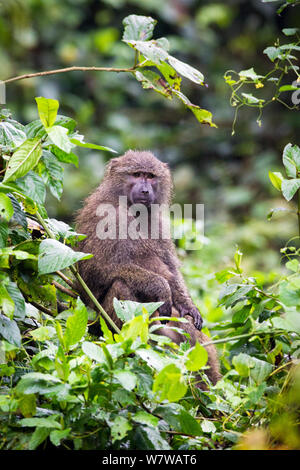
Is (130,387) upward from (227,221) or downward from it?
downward

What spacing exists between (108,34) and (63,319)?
26.1ft

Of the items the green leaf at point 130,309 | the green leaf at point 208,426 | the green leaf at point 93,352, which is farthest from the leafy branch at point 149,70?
the green leaf at point 208,426

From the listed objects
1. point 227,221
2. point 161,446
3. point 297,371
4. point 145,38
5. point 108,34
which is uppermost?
point 108,34

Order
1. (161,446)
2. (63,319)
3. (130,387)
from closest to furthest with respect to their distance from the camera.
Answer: (130,387) < (161,446) < (63,319)

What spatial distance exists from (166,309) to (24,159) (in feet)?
7.07

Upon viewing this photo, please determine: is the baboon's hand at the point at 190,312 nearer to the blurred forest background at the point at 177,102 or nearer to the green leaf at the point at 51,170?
the green leaf at the point at 51,170

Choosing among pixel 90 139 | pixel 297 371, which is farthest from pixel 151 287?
pixel 90 139

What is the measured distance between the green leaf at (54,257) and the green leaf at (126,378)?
622 millimetres

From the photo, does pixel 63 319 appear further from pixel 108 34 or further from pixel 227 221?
pixel 108 34

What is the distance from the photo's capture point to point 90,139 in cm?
1013

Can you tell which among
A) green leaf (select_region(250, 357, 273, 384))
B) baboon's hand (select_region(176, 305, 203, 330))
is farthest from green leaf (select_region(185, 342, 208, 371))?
baboon's hand (select_region(176, 305, 203, 330))

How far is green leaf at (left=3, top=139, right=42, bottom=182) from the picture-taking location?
278cm

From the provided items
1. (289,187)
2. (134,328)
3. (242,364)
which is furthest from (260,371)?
(289,187)

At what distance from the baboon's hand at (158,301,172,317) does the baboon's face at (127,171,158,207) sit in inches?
35.8
